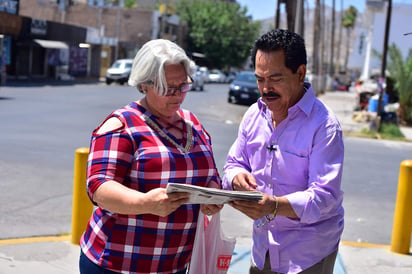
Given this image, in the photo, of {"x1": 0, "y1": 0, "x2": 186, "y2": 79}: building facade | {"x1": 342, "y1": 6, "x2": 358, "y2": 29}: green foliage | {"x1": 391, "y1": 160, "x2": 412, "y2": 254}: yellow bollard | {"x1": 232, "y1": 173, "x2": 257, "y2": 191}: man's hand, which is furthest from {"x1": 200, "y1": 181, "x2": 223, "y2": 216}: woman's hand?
{"x1": 342, "y1": 6, "x2": 358, "y2": 29}: green foliage

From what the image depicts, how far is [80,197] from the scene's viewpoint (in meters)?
5.43

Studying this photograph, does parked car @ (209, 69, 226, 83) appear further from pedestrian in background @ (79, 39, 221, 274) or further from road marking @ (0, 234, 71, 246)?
pedestrian in background @ (79, 39, 221, 274)

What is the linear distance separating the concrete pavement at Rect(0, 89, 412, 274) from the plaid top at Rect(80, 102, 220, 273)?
263cm

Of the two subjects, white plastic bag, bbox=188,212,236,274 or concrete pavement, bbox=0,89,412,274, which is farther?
concrete pavement, bbox=0,89,412,274

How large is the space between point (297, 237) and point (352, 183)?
24.1ft

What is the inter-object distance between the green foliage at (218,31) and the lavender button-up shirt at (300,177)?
59196mm

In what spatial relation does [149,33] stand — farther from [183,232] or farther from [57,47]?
[183,232]

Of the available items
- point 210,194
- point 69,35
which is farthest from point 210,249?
point 69,35

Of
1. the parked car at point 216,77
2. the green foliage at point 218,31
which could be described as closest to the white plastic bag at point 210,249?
the parked car at point 216,77

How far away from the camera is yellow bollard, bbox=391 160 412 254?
5.52 metres

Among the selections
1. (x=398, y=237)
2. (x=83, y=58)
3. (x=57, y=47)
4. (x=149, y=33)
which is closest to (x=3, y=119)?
(x=398, y=237)

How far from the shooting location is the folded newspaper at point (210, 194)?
81.9 inches

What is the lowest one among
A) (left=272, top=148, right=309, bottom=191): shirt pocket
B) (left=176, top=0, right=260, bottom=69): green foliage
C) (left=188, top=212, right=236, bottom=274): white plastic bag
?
(left=188, top=212, right=236, bottom=274): white plastic bag

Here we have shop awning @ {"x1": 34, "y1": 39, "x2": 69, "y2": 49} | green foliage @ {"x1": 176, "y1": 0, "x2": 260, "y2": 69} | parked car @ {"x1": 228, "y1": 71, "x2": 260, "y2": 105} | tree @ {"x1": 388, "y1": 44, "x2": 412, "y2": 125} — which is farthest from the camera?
green foliage @ {"x1": 176, "y1": 0, "x2": 260, "y2": 69}
